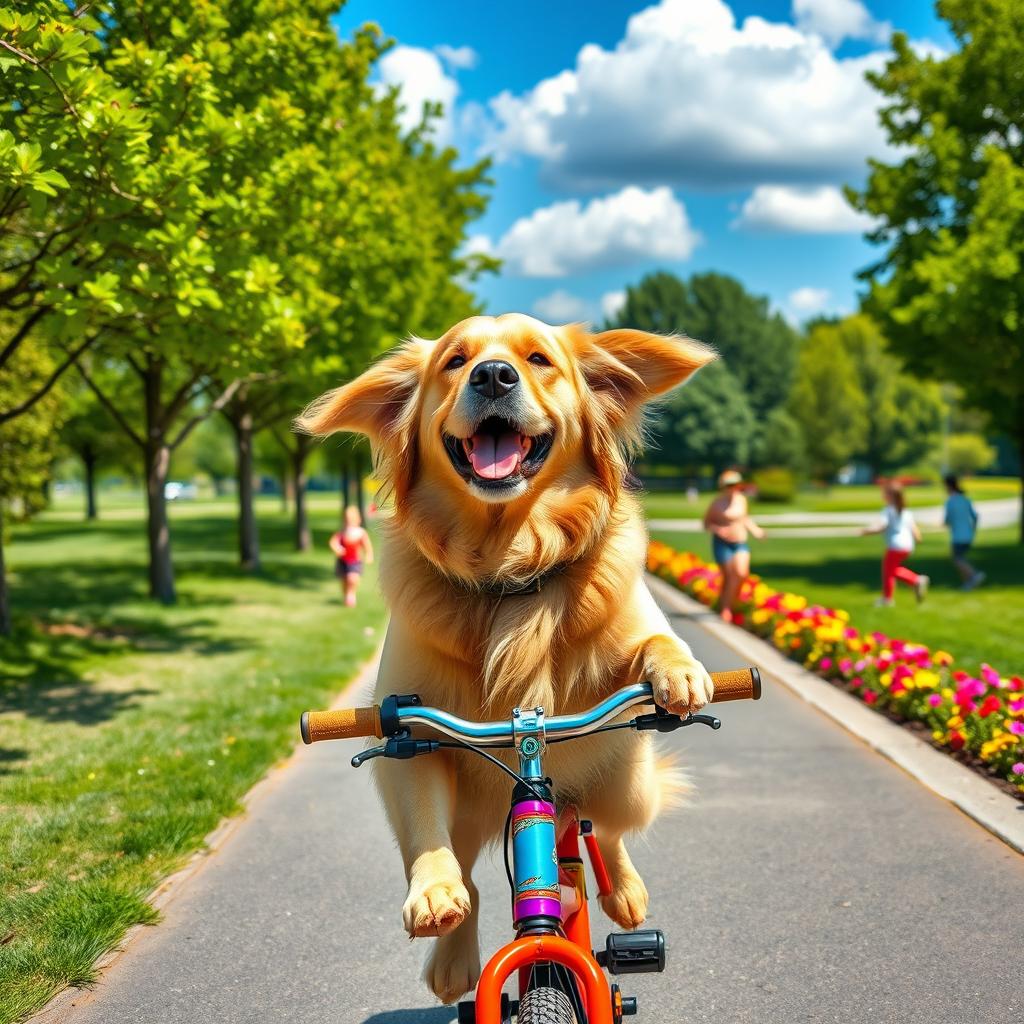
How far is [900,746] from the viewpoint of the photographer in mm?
7617

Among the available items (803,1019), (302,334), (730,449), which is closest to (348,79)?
(302,334)

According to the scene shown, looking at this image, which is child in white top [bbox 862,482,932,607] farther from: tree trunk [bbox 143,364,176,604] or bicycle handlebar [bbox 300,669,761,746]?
bicycle handlebar [bbox 300,669,761,746]

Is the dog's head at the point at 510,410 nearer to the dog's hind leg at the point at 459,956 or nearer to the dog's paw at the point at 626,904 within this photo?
the dog's hind leg at the point at 459,956

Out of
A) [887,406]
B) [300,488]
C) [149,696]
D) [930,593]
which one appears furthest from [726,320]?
[149,696]

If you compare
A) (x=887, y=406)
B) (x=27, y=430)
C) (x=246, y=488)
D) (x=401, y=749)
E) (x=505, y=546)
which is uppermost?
(x=887, y=406)

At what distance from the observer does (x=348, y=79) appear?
53.2 ft

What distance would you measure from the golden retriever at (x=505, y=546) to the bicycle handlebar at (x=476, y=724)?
0.21 meters

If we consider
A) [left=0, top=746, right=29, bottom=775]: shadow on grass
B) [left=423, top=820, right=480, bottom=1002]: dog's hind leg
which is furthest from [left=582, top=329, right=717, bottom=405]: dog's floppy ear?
[left=0, top=746, right=29, bottom=775]: shadow on grass

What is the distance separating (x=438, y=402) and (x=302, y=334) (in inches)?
304

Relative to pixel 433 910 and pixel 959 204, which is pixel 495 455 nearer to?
pixel 433 910

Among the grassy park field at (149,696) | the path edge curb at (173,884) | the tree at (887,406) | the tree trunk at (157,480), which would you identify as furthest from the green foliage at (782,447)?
the path edge curb at (173,884)

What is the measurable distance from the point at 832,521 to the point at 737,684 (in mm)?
43967

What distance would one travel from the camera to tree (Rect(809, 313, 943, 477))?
7475 centimetres

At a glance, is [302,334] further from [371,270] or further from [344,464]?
[344,464]
